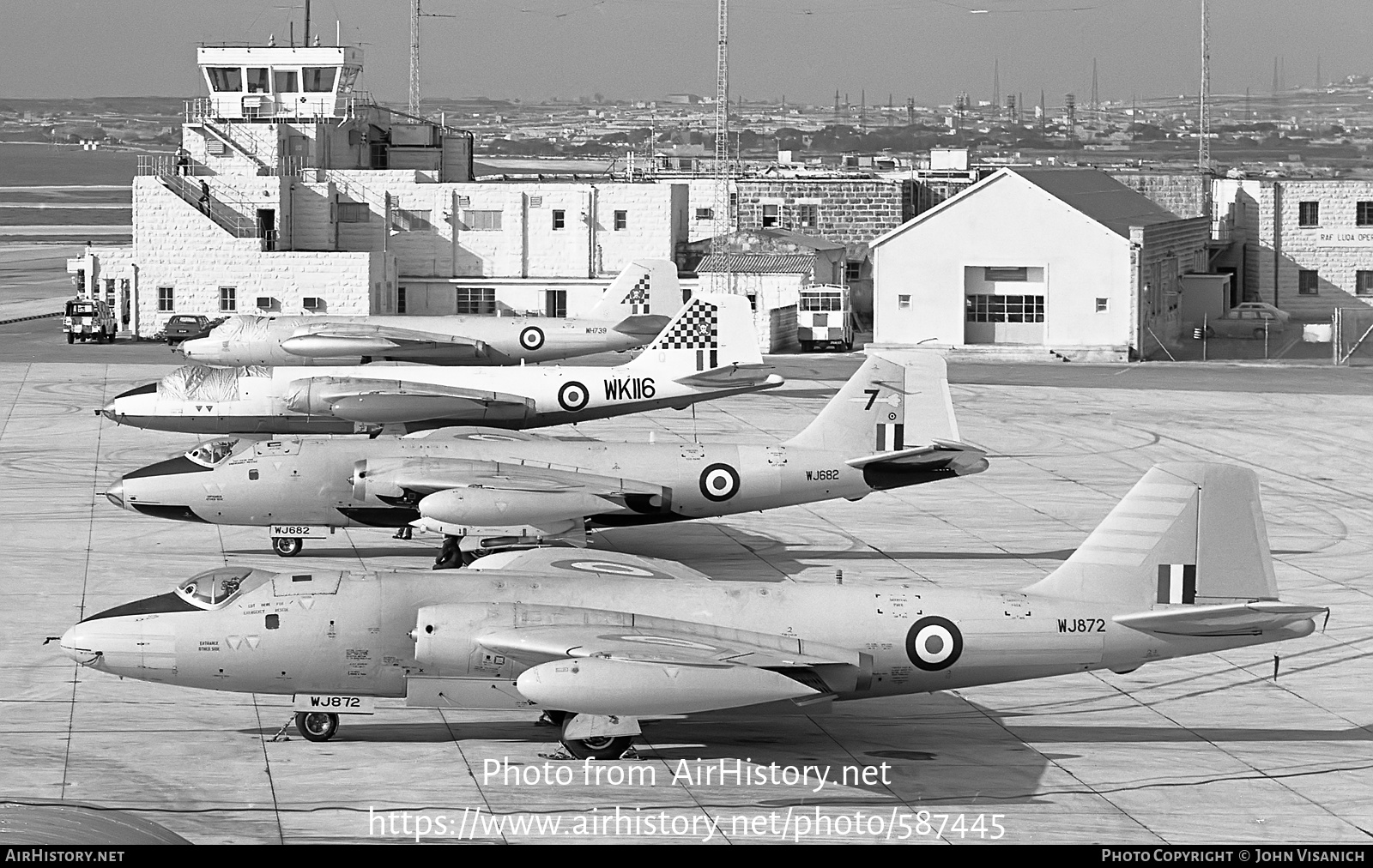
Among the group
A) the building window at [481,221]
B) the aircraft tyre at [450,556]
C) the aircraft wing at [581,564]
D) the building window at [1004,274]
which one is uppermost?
the building window at [481,221]

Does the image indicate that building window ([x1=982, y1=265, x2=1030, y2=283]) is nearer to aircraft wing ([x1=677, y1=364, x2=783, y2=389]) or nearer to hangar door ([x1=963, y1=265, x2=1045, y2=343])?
hangar door ([x1=963, y1=265, x2=1045, y2=343])

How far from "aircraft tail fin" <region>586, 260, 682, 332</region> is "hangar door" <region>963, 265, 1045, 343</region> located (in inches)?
746

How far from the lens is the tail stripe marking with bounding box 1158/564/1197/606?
85.1 feet

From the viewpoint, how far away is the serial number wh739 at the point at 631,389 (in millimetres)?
50656

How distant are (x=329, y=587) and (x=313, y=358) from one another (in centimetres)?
4203

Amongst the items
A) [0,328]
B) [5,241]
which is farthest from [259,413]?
[5,241]

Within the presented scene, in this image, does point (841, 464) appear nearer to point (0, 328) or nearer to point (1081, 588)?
point (1081, 588)

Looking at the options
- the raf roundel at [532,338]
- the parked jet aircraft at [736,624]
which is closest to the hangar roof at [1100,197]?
the raf roundel at [532,338]

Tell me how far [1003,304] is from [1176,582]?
60745 millimetres

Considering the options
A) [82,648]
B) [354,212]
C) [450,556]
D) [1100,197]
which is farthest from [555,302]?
[82,648]

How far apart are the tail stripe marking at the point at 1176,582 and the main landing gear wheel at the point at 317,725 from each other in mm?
12398

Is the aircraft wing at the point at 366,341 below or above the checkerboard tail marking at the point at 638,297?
below

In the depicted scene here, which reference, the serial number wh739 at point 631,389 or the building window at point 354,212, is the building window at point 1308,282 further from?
the serial number wh739 at point 631,389

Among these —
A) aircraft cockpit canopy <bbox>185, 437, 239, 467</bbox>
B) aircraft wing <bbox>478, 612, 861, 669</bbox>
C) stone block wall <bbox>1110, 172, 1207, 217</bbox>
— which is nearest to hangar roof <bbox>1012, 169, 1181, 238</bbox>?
stone block wall <bbox>1110, 172, 1207, 217</bbox>
